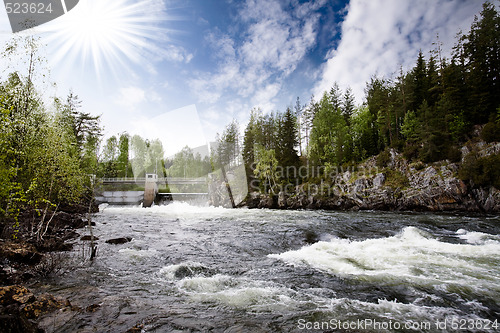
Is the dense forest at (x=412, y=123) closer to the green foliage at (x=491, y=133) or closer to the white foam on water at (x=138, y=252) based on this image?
the green foliage at (x=491, y=133)

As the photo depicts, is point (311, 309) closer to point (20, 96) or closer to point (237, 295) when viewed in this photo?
point (237, 295)

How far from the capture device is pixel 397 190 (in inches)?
1252

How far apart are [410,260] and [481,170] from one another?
25721 millimetres

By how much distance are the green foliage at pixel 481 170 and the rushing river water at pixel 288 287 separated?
17.0 meters

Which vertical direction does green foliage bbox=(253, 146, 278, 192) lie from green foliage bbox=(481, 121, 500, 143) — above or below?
below

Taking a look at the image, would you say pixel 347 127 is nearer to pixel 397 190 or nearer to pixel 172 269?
pixel 397 190

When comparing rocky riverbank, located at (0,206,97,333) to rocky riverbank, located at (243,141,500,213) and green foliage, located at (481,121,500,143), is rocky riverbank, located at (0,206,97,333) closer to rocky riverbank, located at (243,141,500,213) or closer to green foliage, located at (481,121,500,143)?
rocky riverbank, located at (243,141,500,213)

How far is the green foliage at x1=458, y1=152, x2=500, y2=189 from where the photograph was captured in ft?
80.6

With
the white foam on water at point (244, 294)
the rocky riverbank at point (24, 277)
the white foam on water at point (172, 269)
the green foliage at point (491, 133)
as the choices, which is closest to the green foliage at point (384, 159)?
the green foliage at point (491, 133)

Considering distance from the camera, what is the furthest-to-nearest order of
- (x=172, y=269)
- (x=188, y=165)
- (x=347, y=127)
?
1. (x=188, y=165)
2. (x=347, y=127)
3. (x=172, y=269)

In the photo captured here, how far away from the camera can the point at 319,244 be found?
41.2 feet

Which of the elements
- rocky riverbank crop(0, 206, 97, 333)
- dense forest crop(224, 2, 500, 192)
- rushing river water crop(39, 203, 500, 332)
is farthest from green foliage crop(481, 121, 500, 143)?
rocky riverbank crop(0, 206, 97, 333)

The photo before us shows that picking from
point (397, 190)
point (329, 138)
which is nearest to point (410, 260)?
point (397, 190)

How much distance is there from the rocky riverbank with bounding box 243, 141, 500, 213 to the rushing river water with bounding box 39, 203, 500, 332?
17.4 metres
